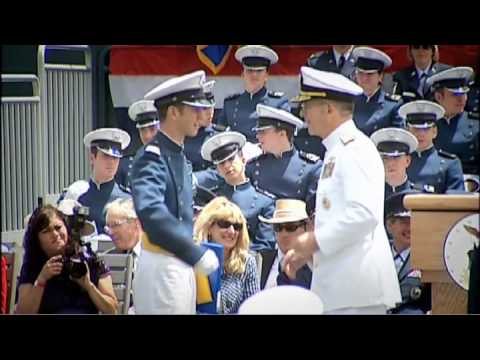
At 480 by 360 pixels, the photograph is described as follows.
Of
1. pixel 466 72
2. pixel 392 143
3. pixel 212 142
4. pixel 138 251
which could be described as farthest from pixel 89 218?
pixel 466 72

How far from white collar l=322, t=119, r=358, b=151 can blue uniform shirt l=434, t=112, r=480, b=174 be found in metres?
0.49

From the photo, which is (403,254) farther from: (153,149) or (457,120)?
(153,149)

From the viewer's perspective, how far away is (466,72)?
6359 millimetres

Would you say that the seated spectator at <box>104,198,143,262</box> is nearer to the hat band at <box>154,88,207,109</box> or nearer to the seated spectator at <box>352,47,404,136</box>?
the hat band at <box>154,88,207,109</box>

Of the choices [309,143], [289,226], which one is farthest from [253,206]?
[309,143]

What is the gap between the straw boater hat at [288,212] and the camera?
20.8ft

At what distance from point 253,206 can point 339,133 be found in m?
0.57

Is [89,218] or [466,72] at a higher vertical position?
[466,72]

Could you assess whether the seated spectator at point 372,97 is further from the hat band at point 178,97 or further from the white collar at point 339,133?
the hat band at point 178,97

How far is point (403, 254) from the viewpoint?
635 centimetres

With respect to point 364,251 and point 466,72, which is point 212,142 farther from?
point 466,72
